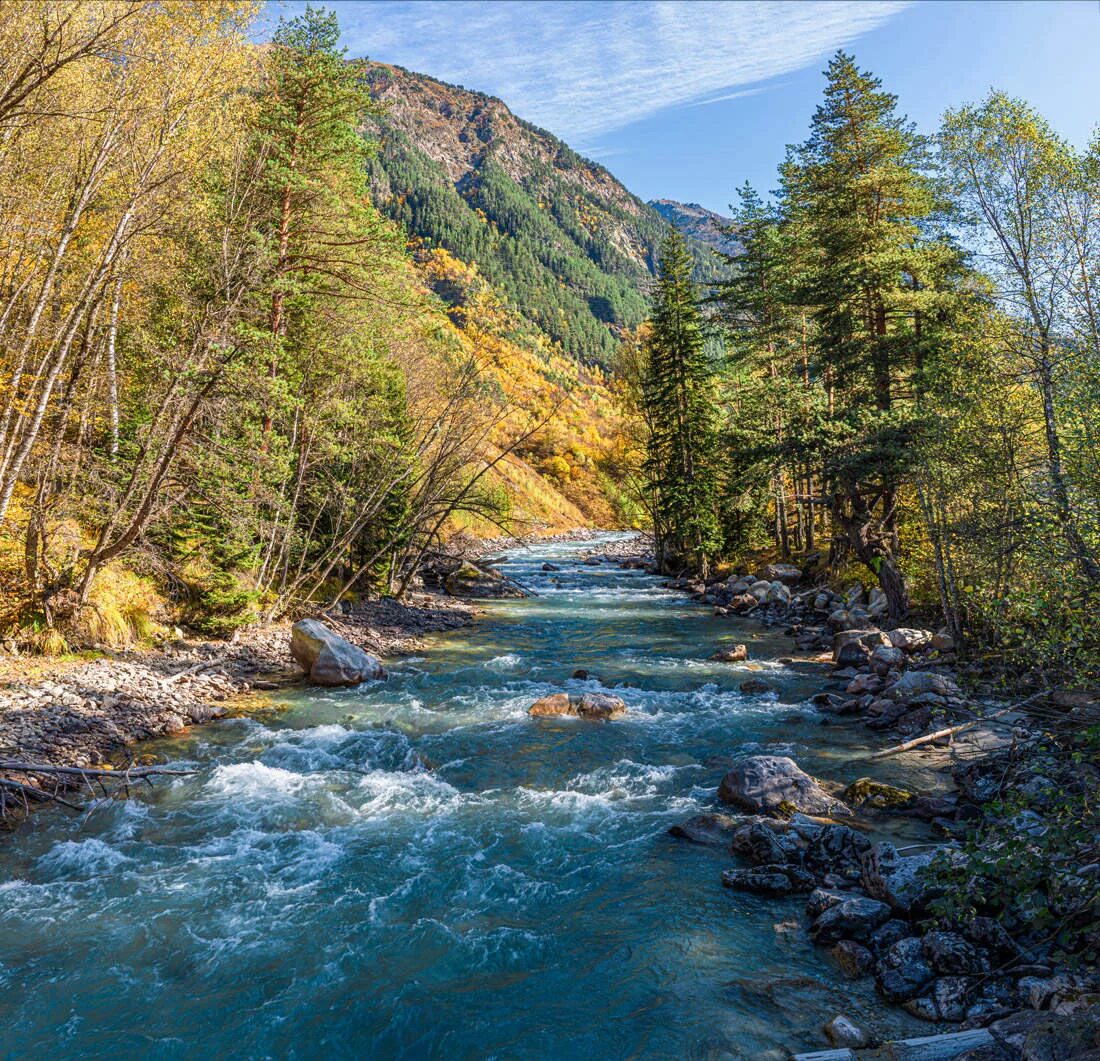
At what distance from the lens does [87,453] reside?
1366 centimetres

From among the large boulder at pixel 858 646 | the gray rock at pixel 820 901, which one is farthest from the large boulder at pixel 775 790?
the large boulder at pixel 858 646

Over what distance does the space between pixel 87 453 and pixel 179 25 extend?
8.19 meters

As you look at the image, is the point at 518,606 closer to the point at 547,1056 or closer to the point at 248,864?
the point at 248,864

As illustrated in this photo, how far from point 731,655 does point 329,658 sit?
368 inches

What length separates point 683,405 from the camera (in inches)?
1115

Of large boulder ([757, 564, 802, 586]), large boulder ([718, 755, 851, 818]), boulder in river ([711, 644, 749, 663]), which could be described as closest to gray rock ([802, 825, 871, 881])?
large boulder ([718, 755, 851, 818])

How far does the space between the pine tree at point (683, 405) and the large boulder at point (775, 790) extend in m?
19.3

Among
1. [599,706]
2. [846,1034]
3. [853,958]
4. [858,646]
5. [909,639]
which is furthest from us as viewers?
[858,646]

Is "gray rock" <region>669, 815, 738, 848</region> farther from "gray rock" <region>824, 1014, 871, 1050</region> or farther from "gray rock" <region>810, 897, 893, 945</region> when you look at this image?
"gray rock" <region>824, 1014, 871, 1050</region>

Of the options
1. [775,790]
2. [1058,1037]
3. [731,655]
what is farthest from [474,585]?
[1058,1037]

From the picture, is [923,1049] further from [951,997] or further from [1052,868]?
[1052,868]

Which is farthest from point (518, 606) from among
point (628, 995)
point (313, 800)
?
point (628, 995)

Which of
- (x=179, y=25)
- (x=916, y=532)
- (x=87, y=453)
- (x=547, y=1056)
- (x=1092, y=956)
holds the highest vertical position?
(x=179, y=25)

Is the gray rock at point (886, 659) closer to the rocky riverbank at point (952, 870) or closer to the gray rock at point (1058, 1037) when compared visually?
the rocky riverbank at point (952, 870)
